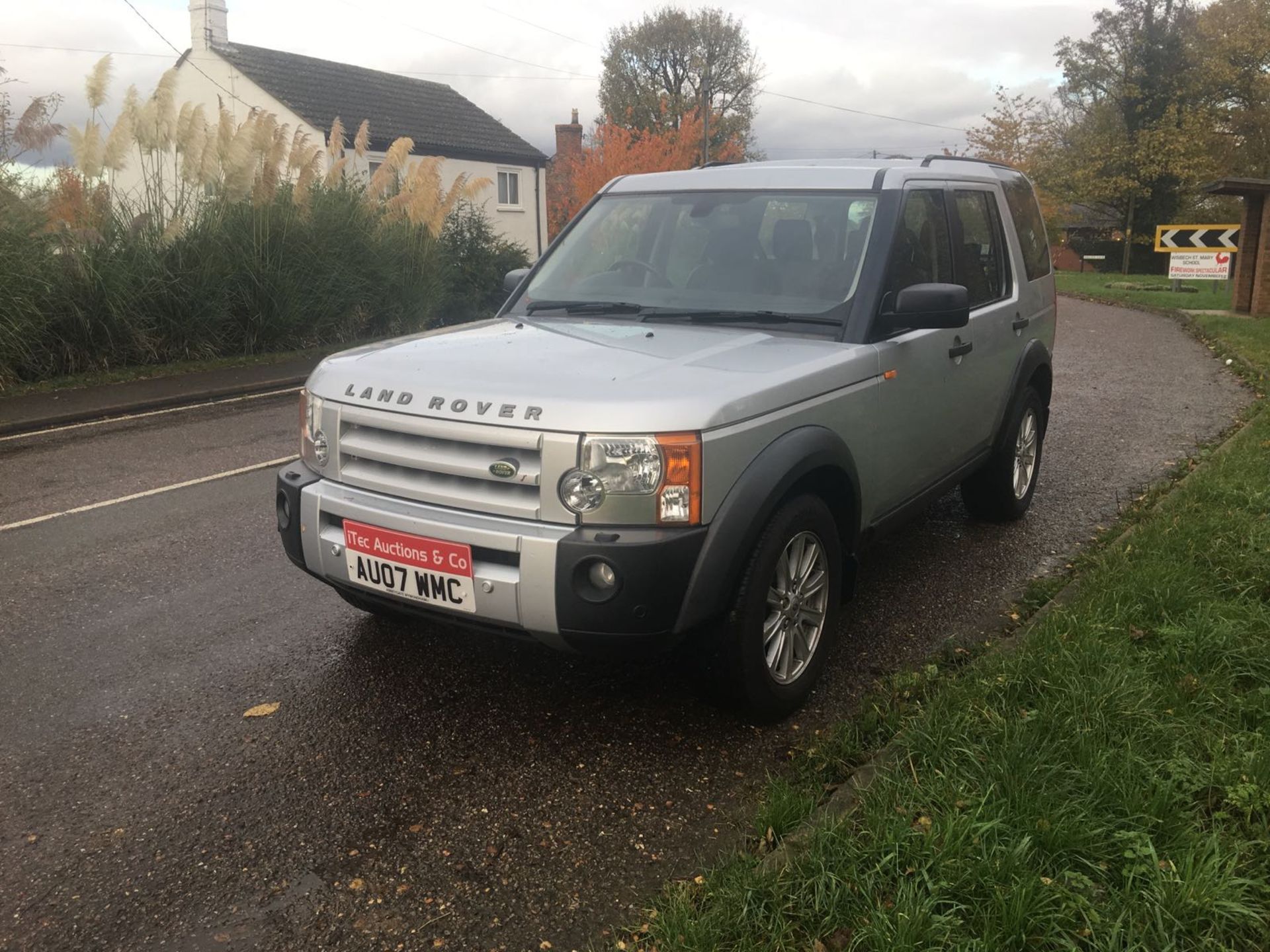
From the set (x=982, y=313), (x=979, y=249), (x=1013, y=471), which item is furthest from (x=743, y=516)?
(x=1013, y=471)

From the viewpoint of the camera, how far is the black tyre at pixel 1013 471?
603cm

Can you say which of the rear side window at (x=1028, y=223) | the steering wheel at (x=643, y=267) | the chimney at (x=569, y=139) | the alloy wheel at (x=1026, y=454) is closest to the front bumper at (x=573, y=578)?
the steering wheel at (x=643, y=267)

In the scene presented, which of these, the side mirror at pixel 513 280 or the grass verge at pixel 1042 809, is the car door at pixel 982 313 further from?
the side mirror at pixel 513 280

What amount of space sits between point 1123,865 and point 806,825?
0.80m

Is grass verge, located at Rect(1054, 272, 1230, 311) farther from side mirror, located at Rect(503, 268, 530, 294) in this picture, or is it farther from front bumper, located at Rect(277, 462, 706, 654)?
front bumper, located at Rect(277, 462, 706, 654)

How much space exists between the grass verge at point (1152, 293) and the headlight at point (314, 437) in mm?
21233

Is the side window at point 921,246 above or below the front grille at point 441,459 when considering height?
above

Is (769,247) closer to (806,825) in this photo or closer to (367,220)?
(806,825)

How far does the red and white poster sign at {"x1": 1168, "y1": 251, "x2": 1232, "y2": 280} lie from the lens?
24.4 m

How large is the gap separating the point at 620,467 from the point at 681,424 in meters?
0.23

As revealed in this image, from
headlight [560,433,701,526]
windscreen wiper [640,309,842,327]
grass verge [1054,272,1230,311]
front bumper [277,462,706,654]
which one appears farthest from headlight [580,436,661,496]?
grass verge [1054,272,1230,311]

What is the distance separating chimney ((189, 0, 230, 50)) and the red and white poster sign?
92.7ft

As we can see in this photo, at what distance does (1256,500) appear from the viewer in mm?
5773

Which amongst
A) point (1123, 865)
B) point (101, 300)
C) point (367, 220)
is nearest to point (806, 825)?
point (1123, 865)
